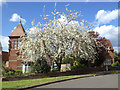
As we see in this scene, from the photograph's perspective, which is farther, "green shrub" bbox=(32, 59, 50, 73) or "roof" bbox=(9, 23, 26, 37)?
"roof" bbox=(9, 23, 26, 37)

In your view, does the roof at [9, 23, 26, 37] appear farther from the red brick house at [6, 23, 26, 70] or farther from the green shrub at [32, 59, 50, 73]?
the green shrub at [32, 59, 50, 73]

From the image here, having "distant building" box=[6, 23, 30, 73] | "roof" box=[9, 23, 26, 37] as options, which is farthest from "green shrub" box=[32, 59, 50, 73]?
"roof" box=[9, 23, 26, 37]

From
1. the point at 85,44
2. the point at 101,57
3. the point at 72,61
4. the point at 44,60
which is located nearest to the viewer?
the point at 44,60

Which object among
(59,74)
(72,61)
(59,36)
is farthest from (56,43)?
(72,61)

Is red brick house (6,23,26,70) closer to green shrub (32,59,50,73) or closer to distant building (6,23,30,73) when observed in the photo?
distant building (6,23,30,73)

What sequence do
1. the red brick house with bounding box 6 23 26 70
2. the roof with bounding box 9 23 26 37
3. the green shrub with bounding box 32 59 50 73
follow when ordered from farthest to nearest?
the roof with bounding box 9 23 26 37, the red brick house with bounding box 6 23 26 70, the green shrub with bounding box 32 59 50 73

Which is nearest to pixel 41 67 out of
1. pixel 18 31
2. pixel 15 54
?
pixel 15 54

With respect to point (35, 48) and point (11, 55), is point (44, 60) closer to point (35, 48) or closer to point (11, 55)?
point (35, 48)

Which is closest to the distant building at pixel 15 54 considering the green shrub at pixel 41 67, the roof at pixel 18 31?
the roof at pixel 18 31

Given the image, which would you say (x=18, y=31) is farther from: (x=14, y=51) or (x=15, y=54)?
(x=15, y=54)

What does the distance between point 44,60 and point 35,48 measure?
7.38 feet

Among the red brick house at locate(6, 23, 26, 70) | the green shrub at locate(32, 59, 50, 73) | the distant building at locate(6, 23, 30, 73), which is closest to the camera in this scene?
the green shrub at locate(32, 59, 50, 73)

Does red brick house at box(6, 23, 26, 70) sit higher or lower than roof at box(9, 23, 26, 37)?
lower

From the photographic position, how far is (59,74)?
61.6 feet
